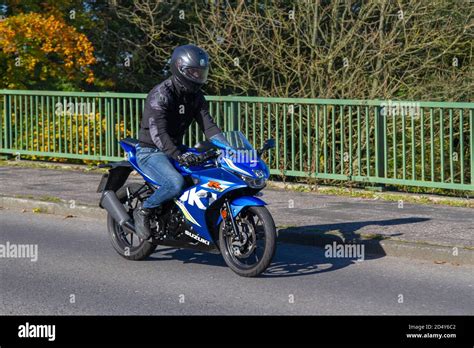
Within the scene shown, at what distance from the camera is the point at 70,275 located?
29.3 ft

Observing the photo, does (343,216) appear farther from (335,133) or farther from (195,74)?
(195,74)

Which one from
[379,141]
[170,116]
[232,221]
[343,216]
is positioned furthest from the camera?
[379,141]

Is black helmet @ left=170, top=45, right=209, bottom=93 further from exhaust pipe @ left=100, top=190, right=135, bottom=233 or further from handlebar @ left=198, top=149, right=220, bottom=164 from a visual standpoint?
exhaust pipe @ left=100, top=190, right=135, bottom=233

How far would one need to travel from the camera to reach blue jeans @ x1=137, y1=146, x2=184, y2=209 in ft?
29.0

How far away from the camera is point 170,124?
9.09 m

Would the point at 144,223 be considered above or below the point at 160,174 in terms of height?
below

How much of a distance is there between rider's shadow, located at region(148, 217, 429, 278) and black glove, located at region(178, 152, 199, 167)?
114 centimetres

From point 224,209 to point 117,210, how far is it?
1.32 metres

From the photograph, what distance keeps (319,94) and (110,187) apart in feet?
27.7

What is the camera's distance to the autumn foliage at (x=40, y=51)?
19469mm

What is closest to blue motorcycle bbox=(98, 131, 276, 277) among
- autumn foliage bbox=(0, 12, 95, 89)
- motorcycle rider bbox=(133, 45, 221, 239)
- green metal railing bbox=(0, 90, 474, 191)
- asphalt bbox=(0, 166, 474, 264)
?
motorcycle rider bbox=(133, 45, 221, 239)

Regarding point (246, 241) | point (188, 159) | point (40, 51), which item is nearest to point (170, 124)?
point (188, 159)
